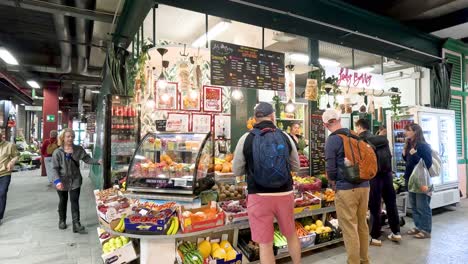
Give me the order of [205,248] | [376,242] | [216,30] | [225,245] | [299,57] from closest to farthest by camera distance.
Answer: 1. [205,248]
2. [225,245]
3. [376,242]
4. [216,30]
5. [299,57]

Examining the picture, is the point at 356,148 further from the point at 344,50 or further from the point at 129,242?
the point at 344,50

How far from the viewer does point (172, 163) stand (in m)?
3.72

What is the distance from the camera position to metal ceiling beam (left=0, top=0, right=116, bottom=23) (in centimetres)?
425

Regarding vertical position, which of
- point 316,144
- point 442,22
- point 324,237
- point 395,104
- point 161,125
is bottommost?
point 324,237

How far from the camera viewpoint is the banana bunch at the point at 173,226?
2.95 meters

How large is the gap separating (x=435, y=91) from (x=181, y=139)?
625cm

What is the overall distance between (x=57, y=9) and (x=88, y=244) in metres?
3.64

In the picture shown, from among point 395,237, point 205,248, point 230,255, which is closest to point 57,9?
point 205,248

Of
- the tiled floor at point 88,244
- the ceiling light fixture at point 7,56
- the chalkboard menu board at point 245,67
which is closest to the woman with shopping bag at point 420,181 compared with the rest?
the tiled floor at point 88,244

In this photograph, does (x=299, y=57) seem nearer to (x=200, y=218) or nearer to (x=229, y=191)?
(x=229, y=191)

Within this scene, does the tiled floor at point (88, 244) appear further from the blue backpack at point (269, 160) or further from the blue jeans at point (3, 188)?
the blue backpack at point (269, 160)

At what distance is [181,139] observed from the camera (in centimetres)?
390

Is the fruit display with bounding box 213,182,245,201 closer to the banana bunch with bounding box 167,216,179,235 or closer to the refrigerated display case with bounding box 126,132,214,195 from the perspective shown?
the refrigerated display case with bounding box 126,132,214,195

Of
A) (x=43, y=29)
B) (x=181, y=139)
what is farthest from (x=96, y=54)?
(x=181, y=139)
